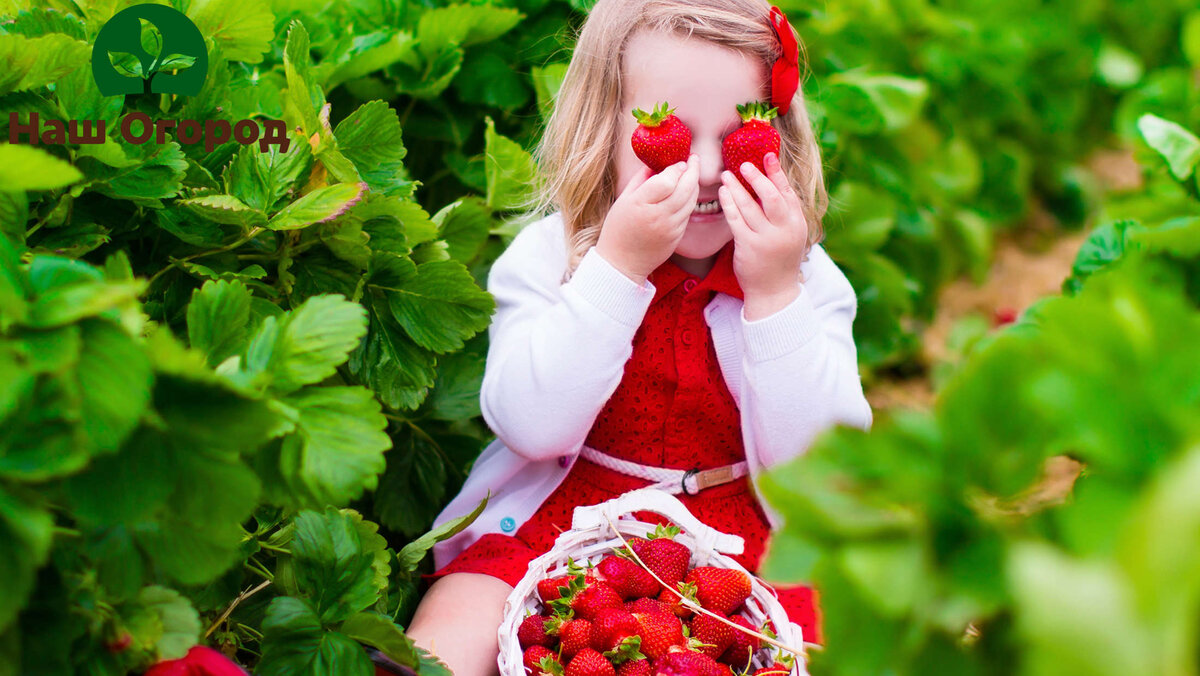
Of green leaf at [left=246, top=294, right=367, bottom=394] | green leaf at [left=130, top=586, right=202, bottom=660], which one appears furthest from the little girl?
green leaf at [left=246, top=294, right=367, bottom=394]

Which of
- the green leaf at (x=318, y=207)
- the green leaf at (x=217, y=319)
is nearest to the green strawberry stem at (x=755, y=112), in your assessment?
the green leaf at (x=318, y=207)

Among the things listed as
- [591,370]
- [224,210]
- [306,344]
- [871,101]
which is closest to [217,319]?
[306,344]

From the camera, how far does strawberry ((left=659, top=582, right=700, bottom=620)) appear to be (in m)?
1.41

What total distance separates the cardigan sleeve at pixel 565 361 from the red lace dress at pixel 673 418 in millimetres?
62

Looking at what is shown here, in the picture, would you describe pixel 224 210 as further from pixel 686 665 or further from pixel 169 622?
pixel 686 665

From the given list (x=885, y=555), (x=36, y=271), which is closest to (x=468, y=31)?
(x=36, y=271)

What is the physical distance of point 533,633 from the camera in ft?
4.53

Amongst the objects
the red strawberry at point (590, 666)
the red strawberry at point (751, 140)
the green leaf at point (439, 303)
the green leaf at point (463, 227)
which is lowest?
the red strawberry at point (590, 666)

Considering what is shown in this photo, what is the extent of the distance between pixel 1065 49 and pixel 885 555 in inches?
154

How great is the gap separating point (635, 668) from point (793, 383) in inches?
20.0

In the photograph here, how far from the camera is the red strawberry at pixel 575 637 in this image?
1334 mm

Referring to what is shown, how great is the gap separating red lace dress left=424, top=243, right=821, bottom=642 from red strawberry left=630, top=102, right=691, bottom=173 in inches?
10.3

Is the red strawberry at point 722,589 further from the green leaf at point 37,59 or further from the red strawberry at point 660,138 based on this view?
the green leaf at point 37,59

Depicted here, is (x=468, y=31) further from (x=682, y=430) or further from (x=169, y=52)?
(x=682, y=430)
